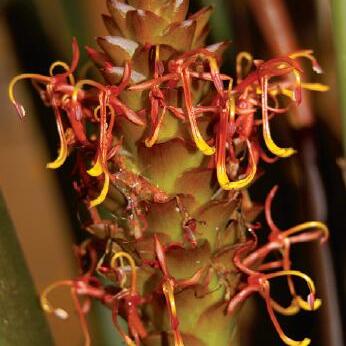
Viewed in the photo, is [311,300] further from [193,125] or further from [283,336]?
[193,125]

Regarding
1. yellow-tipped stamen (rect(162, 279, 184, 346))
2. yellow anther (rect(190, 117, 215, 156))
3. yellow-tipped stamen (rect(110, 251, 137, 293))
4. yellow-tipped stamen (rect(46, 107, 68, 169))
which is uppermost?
yellow-tipped stamen (rect(46, 107, 68, 169))

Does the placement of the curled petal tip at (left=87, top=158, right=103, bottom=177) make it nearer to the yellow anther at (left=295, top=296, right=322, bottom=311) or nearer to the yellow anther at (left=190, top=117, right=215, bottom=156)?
the yellow anther at (left=190, top=117, right=215, bottom=156)

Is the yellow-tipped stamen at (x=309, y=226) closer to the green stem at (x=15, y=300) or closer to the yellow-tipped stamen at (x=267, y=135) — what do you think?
the yellow-tipped stamen at (x=267, y=135)

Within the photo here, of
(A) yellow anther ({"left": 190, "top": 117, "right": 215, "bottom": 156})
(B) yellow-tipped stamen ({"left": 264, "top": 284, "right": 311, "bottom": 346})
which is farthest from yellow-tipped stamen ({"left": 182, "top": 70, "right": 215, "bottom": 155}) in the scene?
(B) yellow-tipped stamen ({"left": 264, "top": 284, "right": 311, "bottom": 346})

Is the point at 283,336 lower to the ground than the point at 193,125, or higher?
lower

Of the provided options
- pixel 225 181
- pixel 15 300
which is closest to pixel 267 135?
pixel 225 181

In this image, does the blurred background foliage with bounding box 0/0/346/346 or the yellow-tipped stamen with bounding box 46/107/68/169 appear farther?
the blurred background foliage with bounding box 0/0/346/346

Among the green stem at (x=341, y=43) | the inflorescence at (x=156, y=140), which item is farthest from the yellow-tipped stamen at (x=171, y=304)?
the green stem at (x=341, y=43)

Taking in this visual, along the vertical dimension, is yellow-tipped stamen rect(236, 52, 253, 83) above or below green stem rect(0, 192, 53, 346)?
above
